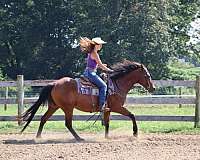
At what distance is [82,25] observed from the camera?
35281 mm

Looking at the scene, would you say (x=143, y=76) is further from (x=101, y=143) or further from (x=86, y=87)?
(x=101, y=143)

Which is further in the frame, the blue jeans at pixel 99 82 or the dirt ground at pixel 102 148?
the blue jeans at pixel 99 82

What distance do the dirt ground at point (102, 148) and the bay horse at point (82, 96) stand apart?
478 mm

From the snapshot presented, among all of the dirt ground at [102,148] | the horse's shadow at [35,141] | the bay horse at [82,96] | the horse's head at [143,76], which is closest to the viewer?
the dirt ground at [102,148]

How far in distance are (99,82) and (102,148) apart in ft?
7.73

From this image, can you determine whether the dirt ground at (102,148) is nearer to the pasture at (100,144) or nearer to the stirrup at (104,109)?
the pasture at (100,144)

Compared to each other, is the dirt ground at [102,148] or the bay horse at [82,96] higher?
the bay horse at [82,96]

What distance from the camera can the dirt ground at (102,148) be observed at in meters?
8.63

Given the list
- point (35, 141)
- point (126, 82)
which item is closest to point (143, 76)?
point (126, 82)

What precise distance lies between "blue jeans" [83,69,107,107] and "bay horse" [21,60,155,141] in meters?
0.19

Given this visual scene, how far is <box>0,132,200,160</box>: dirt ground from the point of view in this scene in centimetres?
863

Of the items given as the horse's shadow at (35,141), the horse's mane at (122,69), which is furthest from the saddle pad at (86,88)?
the horse's shadow at (35,141)

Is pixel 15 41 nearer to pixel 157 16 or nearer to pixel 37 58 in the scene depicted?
pixel 37 58

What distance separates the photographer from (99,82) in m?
11.6
